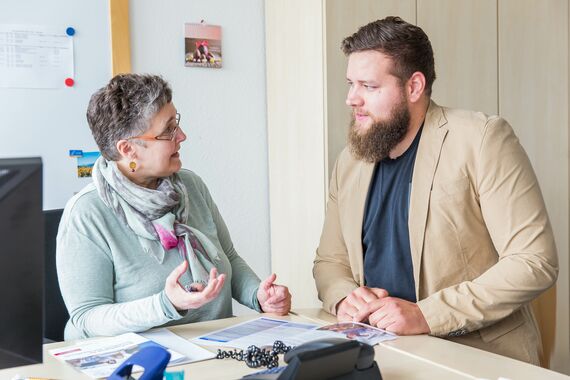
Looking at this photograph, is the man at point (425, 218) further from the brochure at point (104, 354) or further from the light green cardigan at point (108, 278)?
the brochure at point (104, 354)

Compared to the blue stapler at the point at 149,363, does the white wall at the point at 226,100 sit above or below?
above

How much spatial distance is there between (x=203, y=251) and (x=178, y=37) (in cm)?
124

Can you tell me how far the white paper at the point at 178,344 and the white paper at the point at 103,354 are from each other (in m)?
0.02

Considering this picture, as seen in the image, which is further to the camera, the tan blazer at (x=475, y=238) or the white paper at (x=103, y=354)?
the tan blazer at (x=475, y=238)

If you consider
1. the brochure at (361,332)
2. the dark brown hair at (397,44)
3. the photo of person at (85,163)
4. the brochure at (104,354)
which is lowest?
the brochure at (361,332)

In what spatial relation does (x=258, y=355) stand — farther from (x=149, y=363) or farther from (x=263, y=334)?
(x=149, y=363)

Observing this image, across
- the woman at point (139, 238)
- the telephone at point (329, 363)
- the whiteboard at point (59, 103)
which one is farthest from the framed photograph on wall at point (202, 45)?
the telephone at point (329, 363)

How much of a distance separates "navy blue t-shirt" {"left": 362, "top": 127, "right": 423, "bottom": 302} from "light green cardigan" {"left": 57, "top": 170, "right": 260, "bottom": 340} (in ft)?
1.26

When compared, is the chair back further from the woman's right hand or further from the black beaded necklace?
the black beaded necklace

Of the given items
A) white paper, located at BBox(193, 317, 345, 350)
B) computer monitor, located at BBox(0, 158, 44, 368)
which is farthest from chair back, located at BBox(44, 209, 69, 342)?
computer monitor, located at BBox(0, 158, 44, 368)

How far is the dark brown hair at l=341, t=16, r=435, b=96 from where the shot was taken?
2.06 metres

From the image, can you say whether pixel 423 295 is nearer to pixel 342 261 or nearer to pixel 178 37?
pixel 342 261

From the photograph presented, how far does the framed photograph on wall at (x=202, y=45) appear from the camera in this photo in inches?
112

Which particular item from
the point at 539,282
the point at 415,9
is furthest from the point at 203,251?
the point at 415,9
